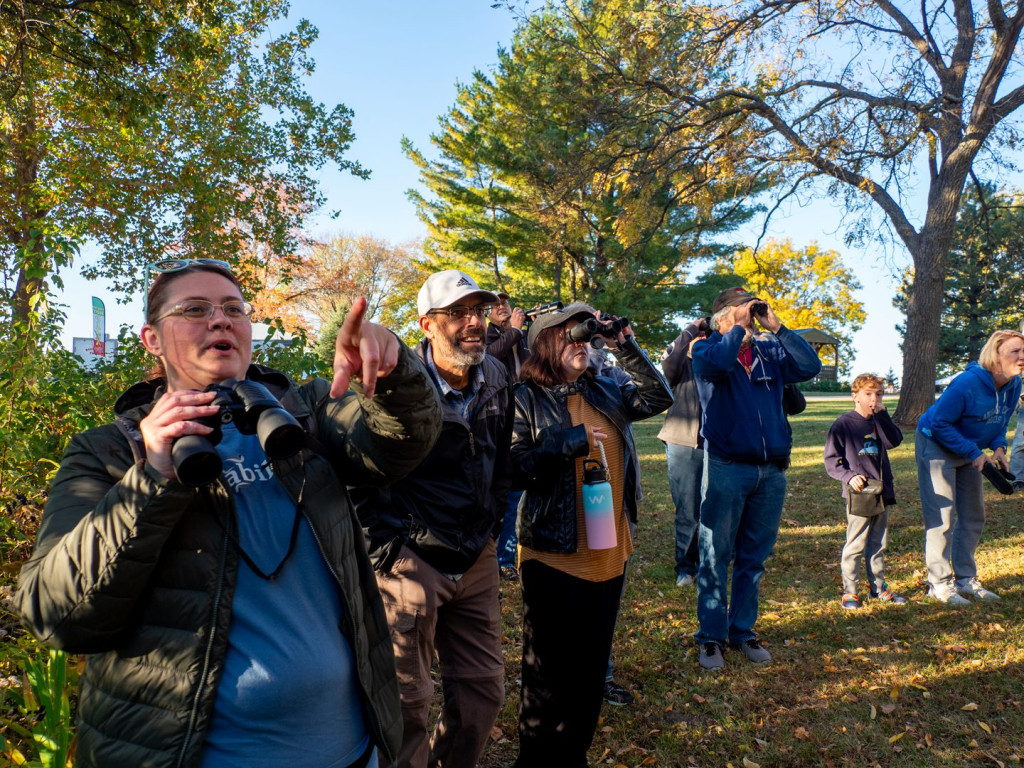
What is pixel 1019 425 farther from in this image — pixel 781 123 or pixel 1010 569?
pixel 781 123

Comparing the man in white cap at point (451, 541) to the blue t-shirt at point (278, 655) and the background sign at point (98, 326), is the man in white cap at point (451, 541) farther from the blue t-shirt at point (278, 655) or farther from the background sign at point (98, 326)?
the background sign at point (98, 326)

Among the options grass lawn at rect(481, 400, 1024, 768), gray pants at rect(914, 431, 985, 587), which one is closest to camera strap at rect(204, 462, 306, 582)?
grass lawn at rect(481, 400, 1024, 768)

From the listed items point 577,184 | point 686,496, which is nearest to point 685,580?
point 686,496

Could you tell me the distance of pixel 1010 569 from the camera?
6.07 metres

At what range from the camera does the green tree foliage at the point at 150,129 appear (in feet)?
21.8

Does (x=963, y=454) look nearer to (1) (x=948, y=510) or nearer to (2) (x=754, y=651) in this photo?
(1) (x=948, y=510)

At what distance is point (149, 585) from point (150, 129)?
805cm

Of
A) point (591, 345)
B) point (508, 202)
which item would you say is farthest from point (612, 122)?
point (591, 345)

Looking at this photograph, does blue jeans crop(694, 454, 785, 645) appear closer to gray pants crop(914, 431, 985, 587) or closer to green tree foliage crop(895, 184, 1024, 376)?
Answer: gray pants crop(914, 431, 985, 587)

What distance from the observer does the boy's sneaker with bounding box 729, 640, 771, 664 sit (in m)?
4.51

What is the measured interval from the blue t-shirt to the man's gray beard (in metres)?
1.33

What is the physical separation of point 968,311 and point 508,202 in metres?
26.8

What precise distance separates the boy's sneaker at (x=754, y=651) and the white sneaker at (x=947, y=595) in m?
1.83

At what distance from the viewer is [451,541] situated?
2.66 m
